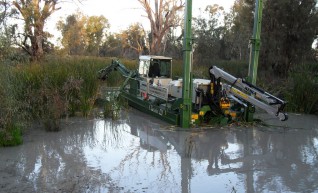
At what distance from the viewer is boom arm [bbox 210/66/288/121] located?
881 centimetres

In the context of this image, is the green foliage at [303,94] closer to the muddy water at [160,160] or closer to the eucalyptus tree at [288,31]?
the muddy water at [160,160]

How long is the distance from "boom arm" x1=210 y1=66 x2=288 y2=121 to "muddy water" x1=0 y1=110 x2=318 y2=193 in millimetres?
696

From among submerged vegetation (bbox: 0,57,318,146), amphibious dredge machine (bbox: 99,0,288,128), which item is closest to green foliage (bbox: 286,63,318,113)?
submerged vegetation (bbox: 0,57,318,146)

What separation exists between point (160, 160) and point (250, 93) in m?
3.91

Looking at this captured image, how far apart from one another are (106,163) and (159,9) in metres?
27.0

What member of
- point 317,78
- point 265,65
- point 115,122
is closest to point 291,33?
point 265,65

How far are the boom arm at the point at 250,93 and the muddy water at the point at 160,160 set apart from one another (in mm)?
696

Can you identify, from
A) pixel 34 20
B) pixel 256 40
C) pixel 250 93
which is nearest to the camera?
pixel 250 93

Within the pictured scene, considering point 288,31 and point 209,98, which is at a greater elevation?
point 288,31

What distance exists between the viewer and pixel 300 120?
11.1m

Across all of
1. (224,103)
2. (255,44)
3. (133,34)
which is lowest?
(224,103)

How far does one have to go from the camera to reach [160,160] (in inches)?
262

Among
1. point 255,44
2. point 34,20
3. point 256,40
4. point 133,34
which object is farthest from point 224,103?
point 133,34

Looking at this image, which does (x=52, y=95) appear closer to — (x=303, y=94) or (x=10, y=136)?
(x=10, y=136)
